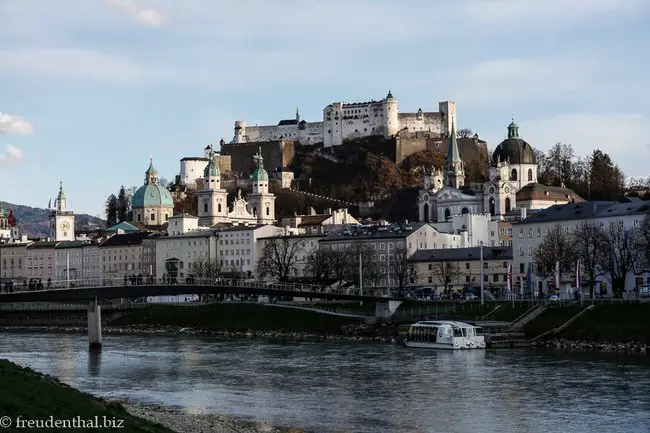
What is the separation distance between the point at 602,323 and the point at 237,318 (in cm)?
3149

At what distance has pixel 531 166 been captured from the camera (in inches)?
5684

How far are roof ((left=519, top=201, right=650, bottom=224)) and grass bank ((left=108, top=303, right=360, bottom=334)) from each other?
70.8ft

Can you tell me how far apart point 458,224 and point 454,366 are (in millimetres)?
68764

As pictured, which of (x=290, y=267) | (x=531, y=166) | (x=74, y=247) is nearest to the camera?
(x=290, y=267)

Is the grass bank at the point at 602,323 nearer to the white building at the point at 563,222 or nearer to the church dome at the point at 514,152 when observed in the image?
the white building at the point at 563,222

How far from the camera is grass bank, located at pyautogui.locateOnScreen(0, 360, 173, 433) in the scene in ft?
96.3

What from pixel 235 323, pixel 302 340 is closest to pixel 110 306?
pixel 235 323

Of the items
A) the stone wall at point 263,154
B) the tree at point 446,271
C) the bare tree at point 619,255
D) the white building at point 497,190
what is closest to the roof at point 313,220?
the white building at point 497,190

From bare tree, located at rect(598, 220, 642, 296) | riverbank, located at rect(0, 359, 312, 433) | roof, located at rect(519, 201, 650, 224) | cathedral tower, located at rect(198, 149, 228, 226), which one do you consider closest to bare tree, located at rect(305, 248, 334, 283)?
roof, located at rect(519, 201, 650, 224)

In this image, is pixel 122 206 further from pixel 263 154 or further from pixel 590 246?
pixel 590 246

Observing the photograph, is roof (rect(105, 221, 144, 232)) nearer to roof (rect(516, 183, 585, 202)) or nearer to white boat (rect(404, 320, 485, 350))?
roof (rect(516, 183, 585, 202))

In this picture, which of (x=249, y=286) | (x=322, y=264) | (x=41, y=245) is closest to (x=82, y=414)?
(x=249, y=286)

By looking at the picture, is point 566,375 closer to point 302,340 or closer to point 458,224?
point 302,340

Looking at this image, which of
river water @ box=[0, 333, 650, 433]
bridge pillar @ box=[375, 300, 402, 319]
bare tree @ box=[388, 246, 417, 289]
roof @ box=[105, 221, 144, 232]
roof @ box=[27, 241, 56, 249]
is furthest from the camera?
roof @ box=[105, 221, 144, 232]
